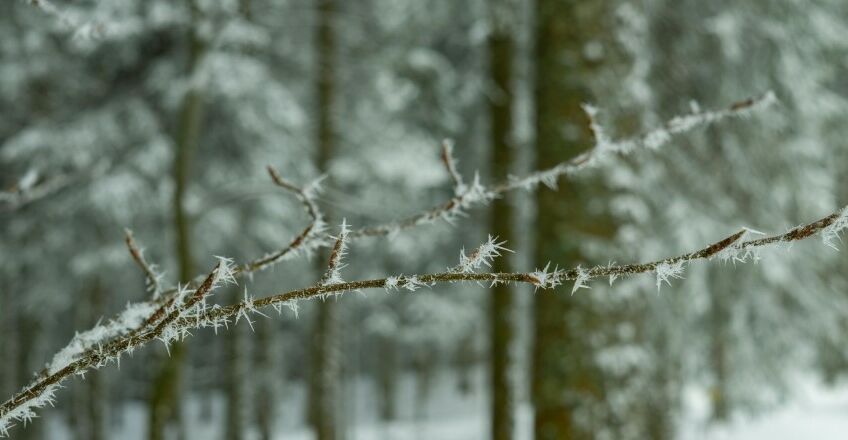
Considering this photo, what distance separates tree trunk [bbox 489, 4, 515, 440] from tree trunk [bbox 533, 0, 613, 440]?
2266 millimetres

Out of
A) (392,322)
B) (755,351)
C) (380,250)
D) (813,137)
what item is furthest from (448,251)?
(813,137)

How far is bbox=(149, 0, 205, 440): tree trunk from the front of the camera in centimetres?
514

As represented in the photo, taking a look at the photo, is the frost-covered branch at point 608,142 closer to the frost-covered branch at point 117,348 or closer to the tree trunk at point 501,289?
the frost-covered branch at point 117,348

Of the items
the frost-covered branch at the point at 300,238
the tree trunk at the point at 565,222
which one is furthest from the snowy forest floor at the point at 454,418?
the frost-covered branch at the point at 300,238

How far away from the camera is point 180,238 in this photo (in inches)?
205

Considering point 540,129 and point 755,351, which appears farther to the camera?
point 755,351

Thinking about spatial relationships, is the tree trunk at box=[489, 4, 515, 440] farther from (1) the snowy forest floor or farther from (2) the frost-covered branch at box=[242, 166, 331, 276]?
(2) the frost-covered branch at box=[242, 166, 331, 276]

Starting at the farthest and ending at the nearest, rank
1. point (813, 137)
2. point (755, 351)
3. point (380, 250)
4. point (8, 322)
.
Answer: point (380, 250) → point (8, 322) → point (755, 351) → point (813, 137)

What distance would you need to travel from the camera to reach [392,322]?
54.0ft

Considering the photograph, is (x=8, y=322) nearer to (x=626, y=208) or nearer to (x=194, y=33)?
(x=194, y=33)

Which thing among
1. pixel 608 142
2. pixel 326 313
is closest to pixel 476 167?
pixel 326 313

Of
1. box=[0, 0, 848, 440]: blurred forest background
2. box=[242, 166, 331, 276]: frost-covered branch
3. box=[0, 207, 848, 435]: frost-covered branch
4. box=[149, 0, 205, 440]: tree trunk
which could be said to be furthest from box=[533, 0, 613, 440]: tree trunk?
box=[149, 0, 205, 440]: tree trunk

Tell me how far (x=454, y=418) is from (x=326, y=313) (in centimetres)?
1251

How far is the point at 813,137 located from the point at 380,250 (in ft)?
27.7
